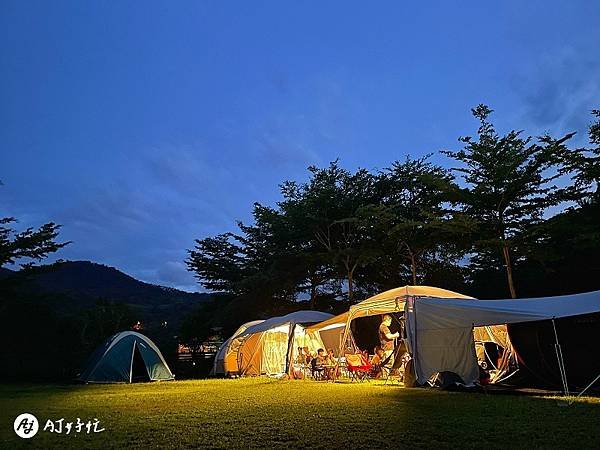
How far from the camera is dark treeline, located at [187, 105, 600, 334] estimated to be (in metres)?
16.1

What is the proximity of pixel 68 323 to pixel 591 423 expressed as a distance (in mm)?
20513

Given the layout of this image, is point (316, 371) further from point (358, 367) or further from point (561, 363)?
point (561, 363)

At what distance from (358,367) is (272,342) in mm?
5408

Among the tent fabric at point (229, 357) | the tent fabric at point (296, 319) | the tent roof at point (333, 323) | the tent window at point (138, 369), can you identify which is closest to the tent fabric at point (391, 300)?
the tent roof at point (333, 323)

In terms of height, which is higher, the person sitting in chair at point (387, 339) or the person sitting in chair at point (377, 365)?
the person sitting in chair at point (387, 339)

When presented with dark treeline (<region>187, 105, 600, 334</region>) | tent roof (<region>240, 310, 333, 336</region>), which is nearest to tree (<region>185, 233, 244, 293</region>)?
dark treeline (<region>187, 105, 600, 334</region>)

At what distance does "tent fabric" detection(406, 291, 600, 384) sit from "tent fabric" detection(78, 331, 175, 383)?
29.9 ft

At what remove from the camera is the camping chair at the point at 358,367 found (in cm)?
1356

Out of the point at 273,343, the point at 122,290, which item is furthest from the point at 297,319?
the point at 122,290

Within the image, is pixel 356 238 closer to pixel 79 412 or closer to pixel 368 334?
pixel 368 334

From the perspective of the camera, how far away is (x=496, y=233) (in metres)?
16.9

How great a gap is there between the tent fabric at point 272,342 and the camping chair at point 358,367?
8.25ft
